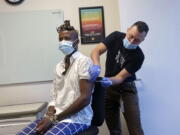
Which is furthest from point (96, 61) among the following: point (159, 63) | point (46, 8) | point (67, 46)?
point (46, 8)

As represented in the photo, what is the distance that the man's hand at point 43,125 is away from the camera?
1.70 meters

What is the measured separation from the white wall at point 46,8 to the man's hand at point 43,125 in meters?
1.05

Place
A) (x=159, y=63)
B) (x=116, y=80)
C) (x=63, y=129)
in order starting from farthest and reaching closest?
(x=159, y=63) → (x=116, y=80) → (x=63, y=129)

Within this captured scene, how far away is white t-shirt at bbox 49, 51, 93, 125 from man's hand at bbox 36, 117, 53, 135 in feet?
0.34

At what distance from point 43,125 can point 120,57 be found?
928 millimetres

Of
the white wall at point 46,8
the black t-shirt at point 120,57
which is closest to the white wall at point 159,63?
the white wall at point 46,8

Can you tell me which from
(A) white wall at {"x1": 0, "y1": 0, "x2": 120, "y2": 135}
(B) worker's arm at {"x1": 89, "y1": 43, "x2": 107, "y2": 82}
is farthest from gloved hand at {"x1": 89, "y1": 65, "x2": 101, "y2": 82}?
(A) white wall at {"x1": 0, "y1": 0, "x2": 120, "y2": 135}

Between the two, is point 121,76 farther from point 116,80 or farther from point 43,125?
point 43,125

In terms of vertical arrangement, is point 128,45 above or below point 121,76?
above

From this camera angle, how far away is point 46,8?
2.75m

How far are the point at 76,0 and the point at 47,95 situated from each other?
107 cm

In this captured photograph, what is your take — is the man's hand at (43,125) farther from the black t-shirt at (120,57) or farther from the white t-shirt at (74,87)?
the black t-shirt at (120,57)

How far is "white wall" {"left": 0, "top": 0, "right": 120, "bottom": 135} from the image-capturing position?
275 cm

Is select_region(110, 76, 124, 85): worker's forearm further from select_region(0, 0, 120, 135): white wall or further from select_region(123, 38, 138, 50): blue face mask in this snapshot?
select_region(0, 0, 120, 135): white wall
